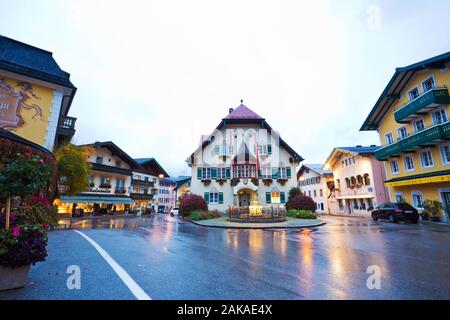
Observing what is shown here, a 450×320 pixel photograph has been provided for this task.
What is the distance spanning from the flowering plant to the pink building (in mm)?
33051

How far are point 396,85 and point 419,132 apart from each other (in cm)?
655

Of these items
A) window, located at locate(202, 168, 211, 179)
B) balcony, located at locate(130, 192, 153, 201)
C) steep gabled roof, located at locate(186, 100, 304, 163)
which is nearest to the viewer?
window, located at locate(202, 168, 211, 179)

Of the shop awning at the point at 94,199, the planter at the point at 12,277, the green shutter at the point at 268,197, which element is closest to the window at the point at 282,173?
the green shutter at the point at 268,197

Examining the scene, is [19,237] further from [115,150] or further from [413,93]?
[115,150]

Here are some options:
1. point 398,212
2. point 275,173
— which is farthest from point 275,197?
point 398,212

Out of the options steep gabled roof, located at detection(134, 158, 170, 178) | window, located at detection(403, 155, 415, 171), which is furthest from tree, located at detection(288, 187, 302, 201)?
steep gabled roof, located at detection(134, 158, 170, 178)

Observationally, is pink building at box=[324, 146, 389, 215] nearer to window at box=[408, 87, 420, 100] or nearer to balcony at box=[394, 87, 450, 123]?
balcony at box=[394, 87, 450, 123]

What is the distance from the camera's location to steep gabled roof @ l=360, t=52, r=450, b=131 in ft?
58.2

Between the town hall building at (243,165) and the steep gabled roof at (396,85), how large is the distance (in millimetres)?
10161

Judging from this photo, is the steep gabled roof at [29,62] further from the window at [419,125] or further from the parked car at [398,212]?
the window at [419,125]

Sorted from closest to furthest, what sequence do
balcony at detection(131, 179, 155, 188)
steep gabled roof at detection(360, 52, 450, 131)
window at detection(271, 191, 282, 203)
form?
1. steep gabled roof at detection(360, 52, 450, 131)
2. window at detection(271, 191, 282, 203)
3. balcony at detection(131, 179, 155, 188)

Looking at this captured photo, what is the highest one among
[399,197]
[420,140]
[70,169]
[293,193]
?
[420,140]

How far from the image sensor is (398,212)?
18.0 metres
